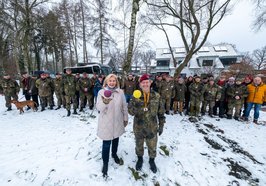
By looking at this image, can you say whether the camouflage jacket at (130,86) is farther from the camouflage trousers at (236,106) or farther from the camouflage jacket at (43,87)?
the camouflage trousers at (236,106)

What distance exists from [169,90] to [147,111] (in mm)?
4324

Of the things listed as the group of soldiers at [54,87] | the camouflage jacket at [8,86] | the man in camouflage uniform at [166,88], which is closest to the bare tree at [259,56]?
the man in camouflage uniform at [166,88]

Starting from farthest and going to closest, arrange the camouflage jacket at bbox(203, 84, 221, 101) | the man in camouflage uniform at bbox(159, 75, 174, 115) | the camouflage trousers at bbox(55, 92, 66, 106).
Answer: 1. the camouflage trousers at bbox(55, 92, 66, 106)
2. the man in camouflage uniform at bbox(159, 75, 174, 115)
3. the camouflage jacket at bbox(203, 84, 221, 101)

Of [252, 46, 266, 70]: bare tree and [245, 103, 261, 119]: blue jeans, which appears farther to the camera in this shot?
[252, 46, 266, 70]: bare tree

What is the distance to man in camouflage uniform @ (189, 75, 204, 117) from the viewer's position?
681cm

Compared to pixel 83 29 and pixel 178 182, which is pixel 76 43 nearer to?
pixel 83 29

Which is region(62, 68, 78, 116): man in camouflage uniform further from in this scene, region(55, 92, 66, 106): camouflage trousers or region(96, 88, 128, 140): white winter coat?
region(96, 88, 128, 140): white winter coat

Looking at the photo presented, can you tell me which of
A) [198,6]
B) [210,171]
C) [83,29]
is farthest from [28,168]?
[83,29]

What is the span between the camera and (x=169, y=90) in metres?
7.06

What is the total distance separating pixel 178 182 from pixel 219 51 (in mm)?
35533

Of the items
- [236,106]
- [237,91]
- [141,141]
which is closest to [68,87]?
[141,141]

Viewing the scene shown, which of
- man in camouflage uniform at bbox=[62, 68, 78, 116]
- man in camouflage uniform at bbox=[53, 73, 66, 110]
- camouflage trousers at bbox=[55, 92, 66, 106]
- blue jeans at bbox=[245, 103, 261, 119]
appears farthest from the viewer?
camouflage trousers at bbox=[55, 92, 66, 106]

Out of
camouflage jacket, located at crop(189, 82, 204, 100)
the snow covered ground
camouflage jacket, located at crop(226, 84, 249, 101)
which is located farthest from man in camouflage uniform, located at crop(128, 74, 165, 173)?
camouflage jacket, located at crop(226, 84, 249, 101)

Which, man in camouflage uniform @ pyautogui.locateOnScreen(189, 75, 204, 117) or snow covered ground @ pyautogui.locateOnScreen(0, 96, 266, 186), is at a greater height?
man in camouflage uniform @ pyautogui.locateOnScreen(189, 75, 204, 117)
